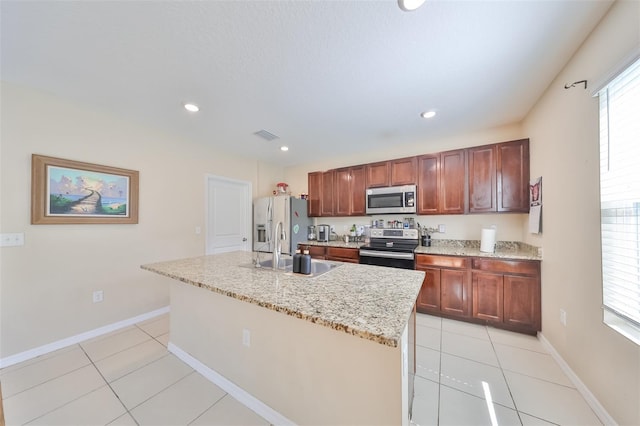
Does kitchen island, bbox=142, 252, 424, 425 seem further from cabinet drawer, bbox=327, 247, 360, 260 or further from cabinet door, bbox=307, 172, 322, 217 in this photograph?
cabinet door, bbox=307, 172, 322, 217

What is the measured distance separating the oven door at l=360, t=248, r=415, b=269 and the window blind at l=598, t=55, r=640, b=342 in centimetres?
165

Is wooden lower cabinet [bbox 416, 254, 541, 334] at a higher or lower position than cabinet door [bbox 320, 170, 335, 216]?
lower

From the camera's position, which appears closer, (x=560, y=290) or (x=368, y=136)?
(x=560, y=290)

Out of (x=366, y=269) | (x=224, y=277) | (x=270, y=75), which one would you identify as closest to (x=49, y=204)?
(x=224, y=277)

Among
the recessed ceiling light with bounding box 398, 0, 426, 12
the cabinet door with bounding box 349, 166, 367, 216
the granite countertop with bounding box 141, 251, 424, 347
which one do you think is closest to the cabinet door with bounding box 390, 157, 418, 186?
the cabinet door with bounding box 349, 166, 367, 216

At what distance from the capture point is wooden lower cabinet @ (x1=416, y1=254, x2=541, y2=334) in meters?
2.33

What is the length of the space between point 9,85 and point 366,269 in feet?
11.7

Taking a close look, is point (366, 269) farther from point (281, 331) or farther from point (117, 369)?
point (117, 369)

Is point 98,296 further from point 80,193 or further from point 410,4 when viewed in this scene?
point 410,4

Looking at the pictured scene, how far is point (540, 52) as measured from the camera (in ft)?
5.30

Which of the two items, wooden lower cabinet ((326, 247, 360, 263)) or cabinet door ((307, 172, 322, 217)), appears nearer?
wooden lower cabinet ((326, 247, 360, 263))

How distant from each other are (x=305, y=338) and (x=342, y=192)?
9.71 ft

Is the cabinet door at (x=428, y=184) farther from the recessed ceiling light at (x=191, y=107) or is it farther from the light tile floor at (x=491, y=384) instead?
the recessed ceiling light at (x=191, y=107)

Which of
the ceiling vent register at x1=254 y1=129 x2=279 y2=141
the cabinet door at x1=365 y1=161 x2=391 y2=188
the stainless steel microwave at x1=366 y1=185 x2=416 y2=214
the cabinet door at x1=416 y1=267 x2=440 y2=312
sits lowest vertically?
the cabinet door at x1=416 y1=267 x2=440 y2=312
